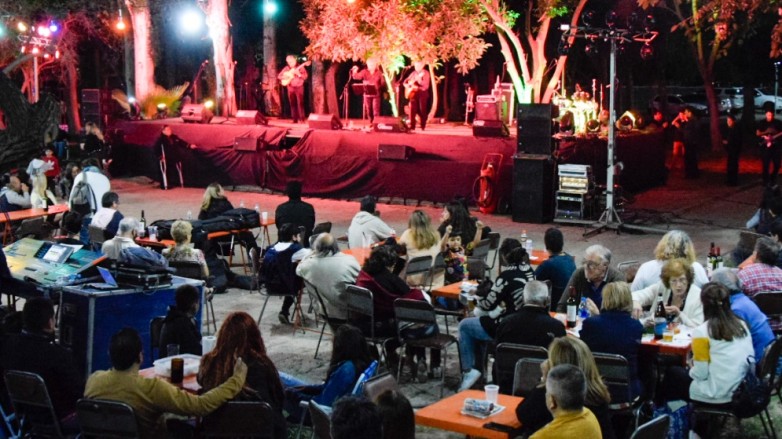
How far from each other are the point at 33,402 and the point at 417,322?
Result: 2.90m

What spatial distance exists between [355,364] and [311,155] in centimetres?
1415

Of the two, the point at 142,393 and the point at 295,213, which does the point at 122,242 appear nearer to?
the point at 295,213

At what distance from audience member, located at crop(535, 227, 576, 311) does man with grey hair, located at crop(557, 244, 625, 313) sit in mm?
512

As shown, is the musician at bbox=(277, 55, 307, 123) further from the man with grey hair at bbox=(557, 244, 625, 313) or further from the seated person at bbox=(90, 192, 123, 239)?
the man with grey hair at bbox=(557, 244, 625, 313)

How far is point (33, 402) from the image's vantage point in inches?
225

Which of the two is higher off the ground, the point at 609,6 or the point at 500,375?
the point at 609,6

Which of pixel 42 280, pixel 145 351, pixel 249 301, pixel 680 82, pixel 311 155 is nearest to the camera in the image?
pixel 145 351

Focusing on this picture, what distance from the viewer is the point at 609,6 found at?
2725 centimetres

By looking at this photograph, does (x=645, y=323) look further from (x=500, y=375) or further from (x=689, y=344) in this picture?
(x=500, y=375)

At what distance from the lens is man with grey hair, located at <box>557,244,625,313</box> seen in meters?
7.62

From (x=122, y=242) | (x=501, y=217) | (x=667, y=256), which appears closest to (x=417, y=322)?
(x=667, y=256)

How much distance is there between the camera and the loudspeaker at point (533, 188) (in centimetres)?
1631

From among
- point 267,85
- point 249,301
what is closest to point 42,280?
point 249,301

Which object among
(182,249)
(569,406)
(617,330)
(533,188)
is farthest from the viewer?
(533,188)
